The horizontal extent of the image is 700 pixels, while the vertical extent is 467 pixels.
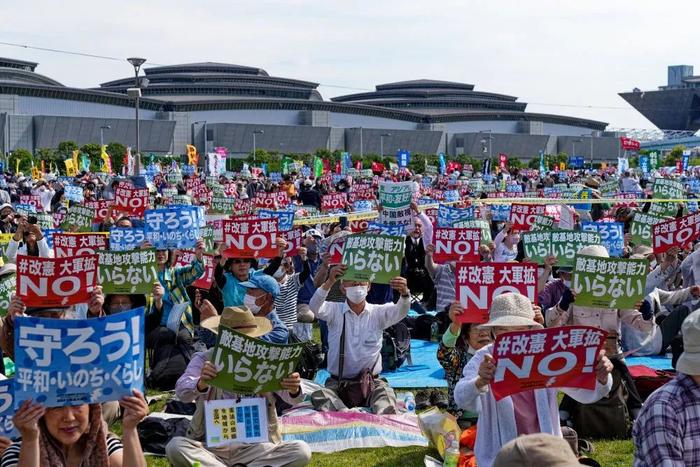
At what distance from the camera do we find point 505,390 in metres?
5.22

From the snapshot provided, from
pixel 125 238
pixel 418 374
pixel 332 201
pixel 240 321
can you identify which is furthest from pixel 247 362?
pixel 332 201

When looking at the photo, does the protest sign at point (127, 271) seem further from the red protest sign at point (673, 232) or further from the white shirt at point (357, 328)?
the red protest sign at point (673, 232)

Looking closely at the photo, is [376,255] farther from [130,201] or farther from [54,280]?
[130,201]

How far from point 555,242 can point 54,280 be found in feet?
17.2

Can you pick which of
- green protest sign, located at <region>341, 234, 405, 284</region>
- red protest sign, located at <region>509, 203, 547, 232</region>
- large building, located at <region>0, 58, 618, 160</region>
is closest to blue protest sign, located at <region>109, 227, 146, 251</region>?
green protest sign, located at <region>341, 234, 405, 284</region>

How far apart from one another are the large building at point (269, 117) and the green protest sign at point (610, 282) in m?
74.8

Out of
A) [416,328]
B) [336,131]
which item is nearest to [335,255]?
[416,328]

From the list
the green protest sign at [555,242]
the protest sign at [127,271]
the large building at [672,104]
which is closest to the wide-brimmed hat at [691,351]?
the protest sign at [127,271]

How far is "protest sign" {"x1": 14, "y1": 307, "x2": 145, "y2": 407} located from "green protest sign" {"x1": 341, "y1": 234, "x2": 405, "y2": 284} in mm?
4534

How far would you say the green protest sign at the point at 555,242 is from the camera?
11.4 m

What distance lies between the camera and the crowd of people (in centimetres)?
448

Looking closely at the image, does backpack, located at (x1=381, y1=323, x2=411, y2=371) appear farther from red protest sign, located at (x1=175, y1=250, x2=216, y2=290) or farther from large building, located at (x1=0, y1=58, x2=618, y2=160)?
large building, located at (x1=0, y1=58, x2=618, y2=160)

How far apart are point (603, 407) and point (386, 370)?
3.28m

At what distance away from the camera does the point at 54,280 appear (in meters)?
8.55
